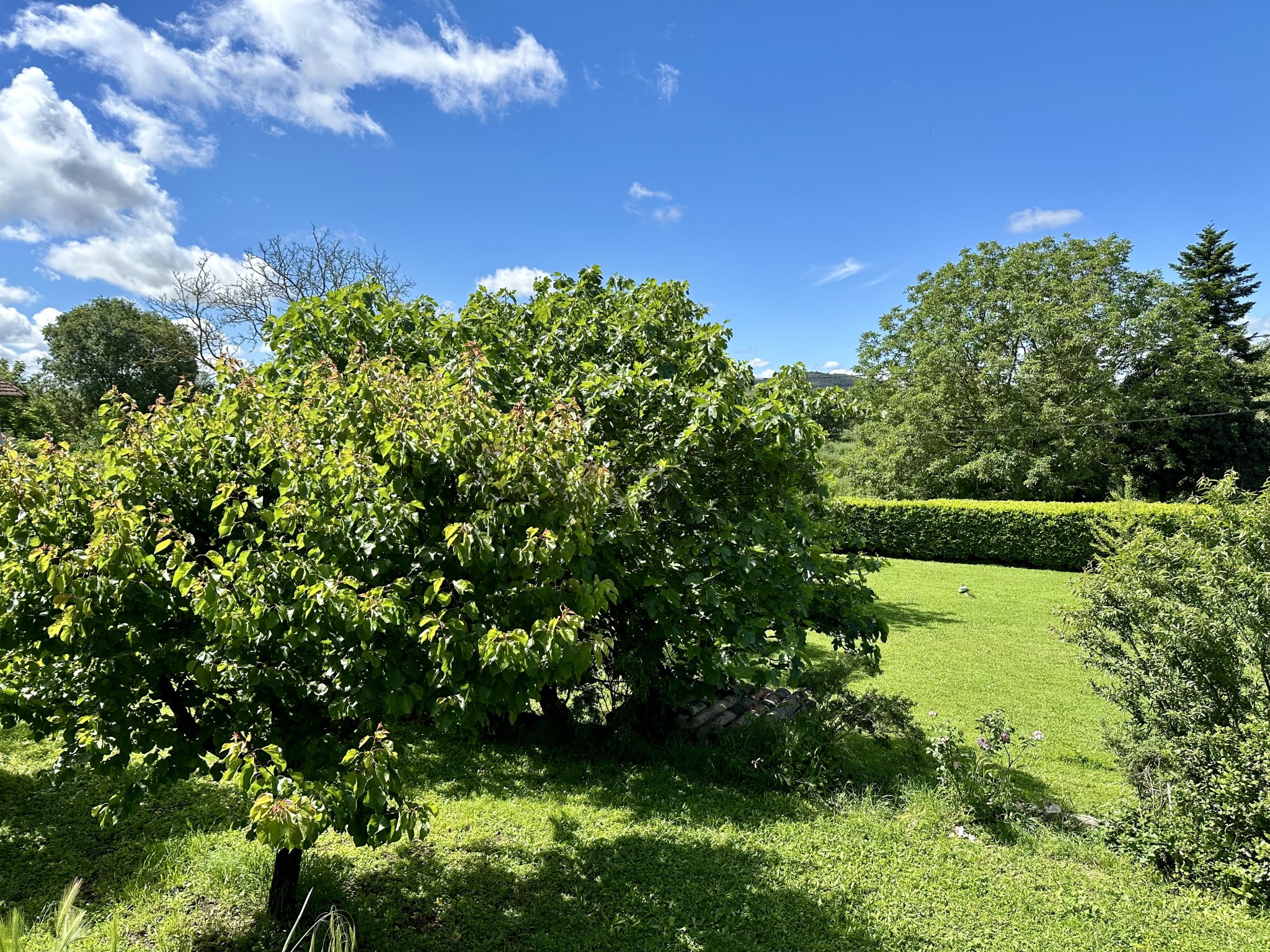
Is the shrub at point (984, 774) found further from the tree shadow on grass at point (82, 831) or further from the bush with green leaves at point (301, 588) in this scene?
the tree shadow on grass at point (82, 831)

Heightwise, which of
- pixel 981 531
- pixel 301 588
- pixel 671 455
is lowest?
pixel 981 531

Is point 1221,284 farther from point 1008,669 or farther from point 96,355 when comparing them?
point 96,355

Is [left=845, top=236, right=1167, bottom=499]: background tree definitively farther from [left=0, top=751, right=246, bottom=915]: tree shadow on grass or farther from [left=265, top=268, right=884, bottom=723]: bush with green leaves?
[left=0, top=751, right=246, bottom=915]: tree shadow on grass

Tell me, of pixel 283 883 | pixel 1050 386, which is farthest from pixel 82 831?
pixel 1050 386

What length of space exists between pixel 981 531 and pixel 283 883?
1802 cm

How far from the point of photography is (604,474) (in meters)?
2.79

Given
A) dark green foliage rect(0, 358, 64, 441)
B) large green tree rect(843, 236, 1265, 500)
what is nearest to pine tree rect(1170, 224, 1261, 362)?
large green tree rect(843, 236, 1265, 500)

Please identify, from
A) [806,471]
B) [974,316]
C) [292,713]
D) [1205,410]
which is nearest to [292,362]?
[292,713]

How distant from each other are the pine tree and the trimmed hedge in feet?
73.0

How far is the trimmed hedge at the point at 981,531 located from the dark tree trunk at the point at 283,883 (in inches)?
525

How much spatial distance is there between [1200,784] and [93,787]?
7.49m

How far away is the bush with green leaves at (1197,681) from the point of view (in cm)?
360

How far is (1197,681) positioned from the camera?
420cm

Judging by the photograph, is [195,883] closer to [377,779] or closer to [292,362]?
[377,779]
